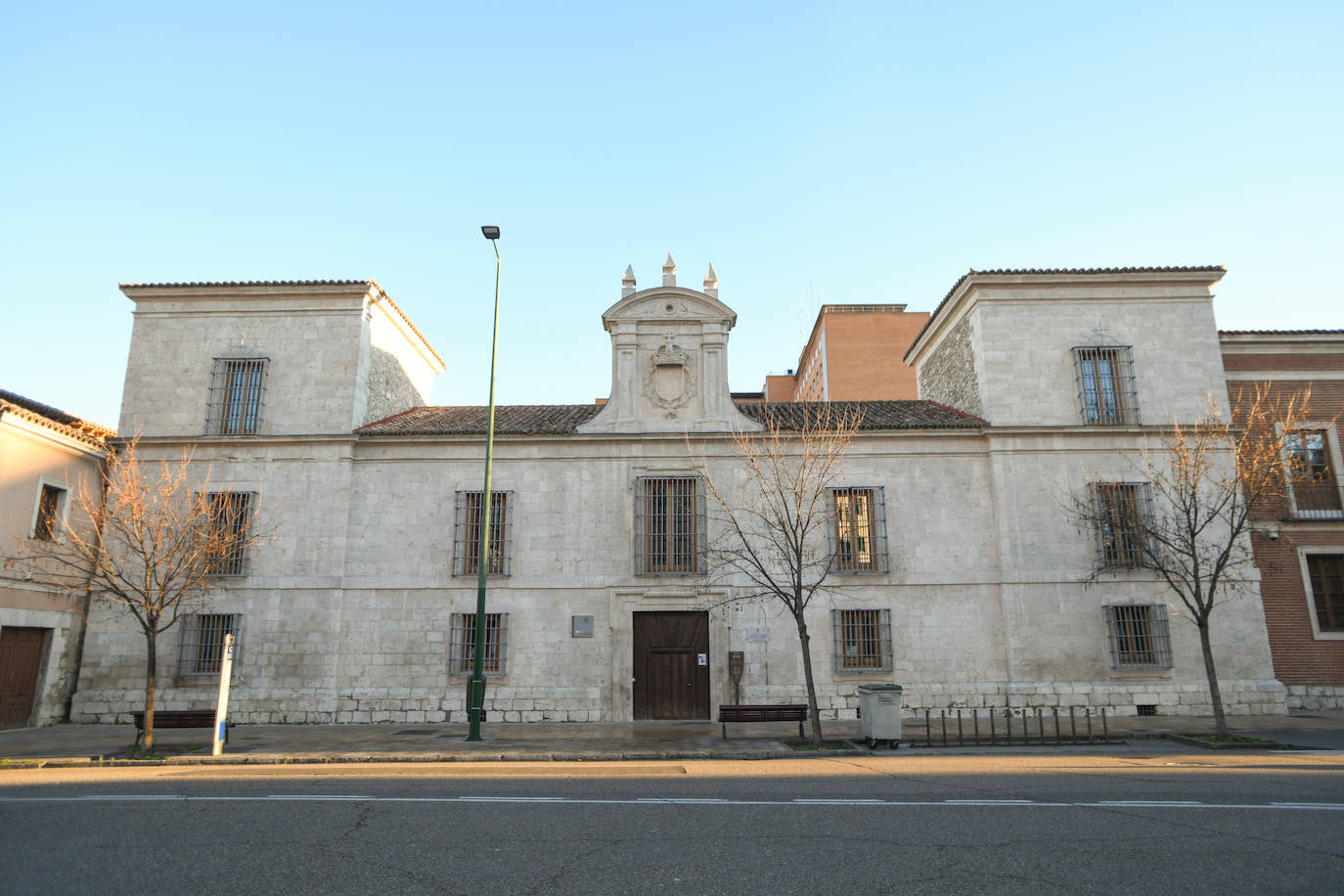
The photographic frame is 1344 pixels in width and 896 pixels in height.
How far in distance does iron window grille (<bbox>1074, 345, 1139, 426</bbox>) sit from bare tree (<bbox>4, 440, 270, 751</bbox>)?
20.7 meters

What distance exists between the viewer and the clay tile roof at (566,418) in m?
20.4

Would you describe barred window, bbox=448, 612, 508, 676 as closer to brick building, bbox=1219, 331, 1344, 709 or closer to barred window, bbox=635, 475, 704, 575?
barred window, bbox=635, 475, 704, 575

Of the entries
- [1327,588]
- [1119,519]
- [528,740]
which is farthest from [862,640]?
[1327,588]

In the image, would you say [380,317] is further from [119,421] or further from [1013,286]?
[1013,286]

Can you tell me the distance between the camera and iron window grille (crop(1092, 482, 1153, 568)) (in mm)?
19156

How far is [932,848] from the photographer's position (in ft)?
22.3

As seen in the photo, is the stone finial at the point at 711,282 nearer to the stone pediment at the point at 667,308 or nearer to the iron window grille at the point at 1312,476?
the stone pediment at the point at 667,308

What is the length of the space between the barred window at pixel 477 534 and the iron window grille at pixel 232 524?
4.86 m

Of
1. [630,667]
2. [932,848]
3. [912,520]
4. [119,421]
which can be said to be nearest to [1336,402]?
[912,520]

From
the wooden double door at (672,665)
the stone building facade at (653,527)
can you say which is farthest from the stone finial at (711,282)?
the wooden double door at (672,665)

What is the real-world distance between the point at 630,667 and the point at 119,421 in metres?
14.9

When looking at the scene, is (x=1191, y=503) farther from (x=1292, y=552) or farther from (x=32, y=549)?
(x=32, y=549)

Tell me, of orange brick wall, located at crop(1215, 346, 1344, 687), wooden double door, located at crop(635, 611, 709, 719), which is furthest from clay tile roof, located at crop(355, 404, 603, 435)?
orange brick wall, located at crop(1215, 346, 1344, 687)

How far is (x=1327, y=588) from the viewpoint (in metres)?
20.4
